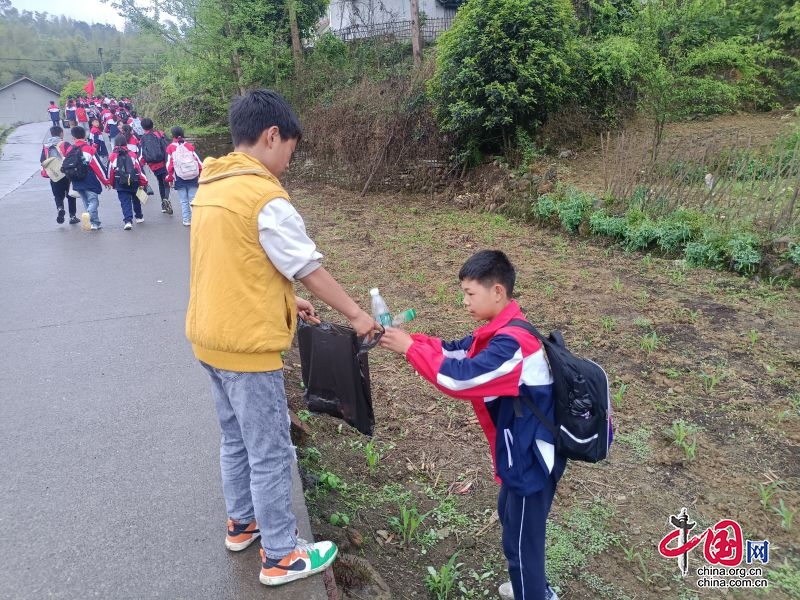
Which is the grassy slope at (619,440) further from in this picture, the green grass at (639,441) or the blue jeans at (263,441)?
the blue jeans at (263,441)

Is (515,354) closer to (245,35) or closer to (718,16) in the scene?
(718,16)

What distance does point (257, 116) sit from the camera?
6.93ft

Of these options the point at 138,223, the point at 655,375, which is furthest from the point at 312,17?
the point at 655,375

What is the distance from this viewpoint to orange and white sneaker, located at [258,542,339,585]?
7.63 feet

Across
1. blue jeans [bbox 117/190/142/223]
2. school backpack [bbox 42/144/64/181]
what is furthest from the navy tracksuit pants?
school backpack [bbox 42/144/64/181]

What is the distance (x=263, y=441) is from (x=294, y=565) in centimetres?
58

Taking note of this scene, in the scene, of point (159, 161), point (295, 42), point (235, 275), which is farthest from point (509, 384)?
point (295, 42)

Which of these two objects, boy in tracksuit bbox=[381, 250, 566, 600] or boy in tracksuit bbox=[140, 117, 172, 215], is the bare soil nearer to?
boy in tracksuit bbox=[381, 250, 566, 600]

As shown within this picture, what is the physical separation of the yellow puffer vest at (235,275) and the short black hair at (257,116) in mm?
94

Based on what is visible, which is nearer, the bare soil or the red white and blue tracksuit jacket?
the red white and blue tracksuit jacket

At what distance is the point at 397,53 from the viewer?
734 inches

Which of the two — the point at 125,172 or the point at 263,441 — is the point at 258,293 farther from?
the point at 125,172

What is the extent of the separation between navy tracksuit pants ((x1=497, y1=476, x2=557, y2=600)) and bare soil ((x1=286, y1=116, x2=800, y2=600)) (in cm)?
48

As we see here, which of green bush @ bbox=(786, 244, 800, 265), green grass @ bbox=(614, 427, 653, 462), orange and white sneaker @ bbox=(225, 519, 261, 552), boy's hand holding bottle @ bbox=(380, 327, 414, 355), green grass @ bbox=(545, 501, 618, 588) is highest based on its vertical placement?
boy's hand holding bottle @ bbox=(380, 327, 414, 355)
